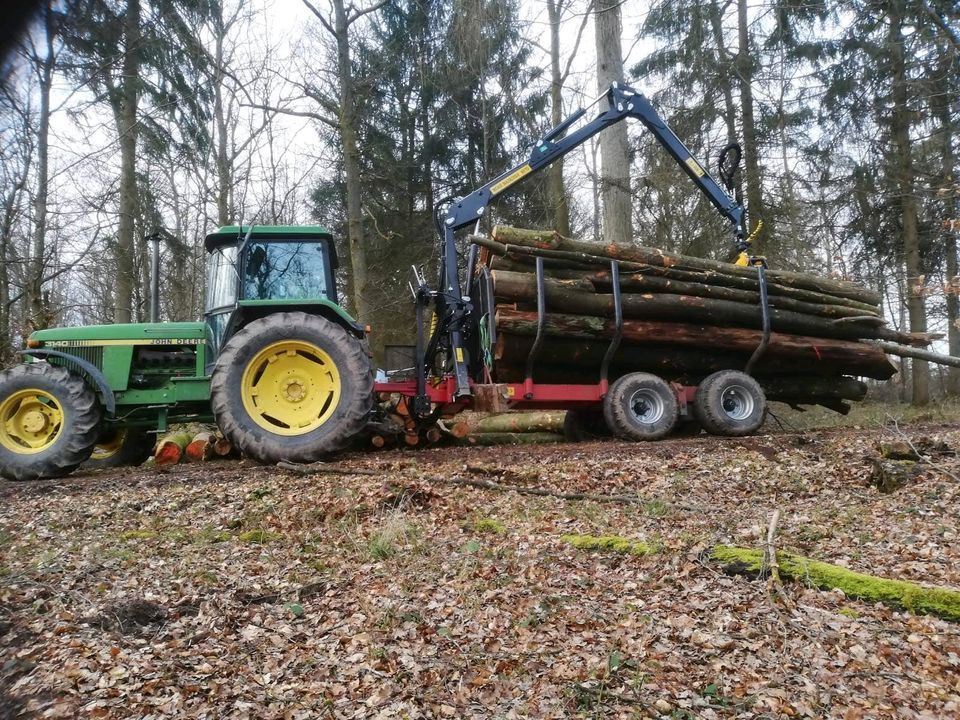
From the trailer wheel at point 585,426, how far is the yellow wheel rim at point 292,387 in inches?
138

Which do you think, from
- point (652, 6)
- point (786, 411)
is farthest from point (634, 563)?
point (786, 411)

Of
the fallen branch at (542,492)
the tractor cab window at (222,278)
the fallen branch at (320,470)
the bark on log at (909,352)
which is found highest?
the tractor cab window at (222,278)

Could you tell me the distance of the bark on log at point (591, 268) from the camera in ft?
27.3

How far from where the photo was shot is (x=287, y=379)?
23.2 ft

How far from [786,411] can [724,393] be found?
729 centimetres

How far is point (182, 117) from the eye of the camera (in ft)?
11.1

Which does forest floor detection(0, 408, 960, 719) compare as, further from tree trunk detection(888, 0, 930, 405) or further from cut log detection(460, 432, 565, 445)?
tree trunk detection(888, 0, 930, 405)

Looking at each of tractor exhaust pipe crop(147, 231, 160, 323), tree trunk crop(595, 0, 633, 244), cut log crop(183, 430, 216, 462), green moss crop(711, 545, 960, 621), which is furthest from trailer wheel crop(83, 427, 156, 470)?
tree trunk crop(595, 0, 633, 244)

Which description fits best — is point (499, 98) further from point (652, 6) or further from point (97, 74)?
point (97, 74)

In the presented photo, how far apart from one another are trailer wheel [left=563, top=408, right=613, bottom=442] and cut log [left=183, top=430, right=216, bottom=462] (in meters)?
4.39

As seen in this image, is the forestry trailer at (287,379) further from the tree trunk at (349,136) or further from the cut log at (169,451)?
the tree trunk at (349,136)

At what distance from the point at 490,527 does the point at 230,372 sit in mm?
3332

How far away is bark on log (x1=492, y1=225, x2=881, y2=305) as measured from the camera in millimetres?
8359

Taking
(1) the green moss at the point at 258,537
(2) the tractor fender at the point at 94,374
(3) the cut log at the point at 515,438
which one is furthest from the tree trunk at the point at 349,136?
(1) the green moss at the point at 258,537
